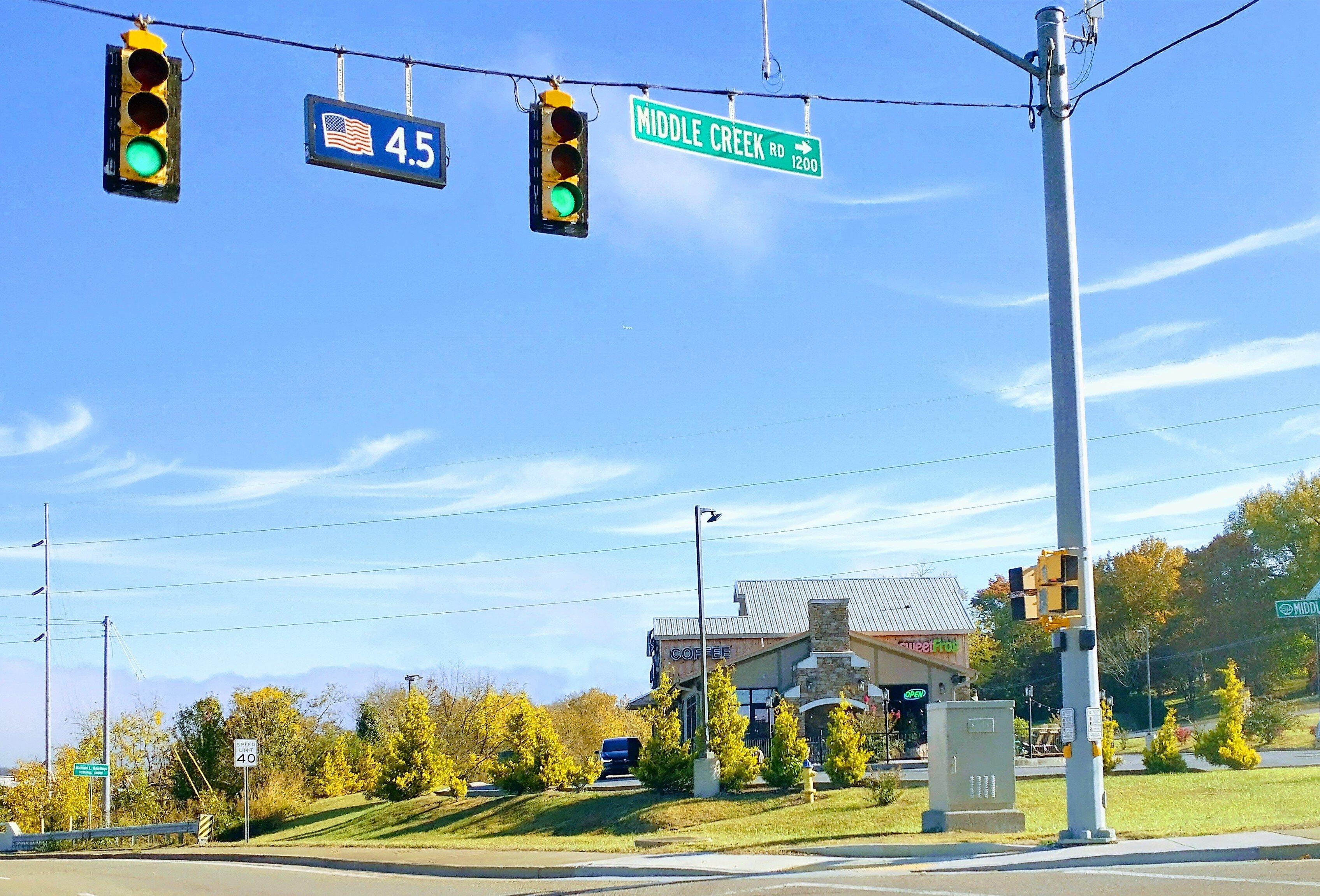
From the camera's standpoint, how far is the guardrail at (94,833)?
145 feet

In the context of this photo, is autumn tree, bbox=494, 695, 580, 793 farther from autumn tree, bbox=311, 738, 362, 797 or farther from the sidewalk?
autumn tree, bbox=311, 738, 362, 797

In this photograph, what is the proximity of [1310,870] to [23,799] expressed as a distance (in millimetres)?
62836

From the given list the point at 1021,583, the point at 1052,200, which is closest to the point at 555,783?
the point at 1021,583

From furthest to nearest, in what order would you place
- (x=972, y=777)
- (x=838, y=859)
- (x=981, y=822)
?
(x=972, y=777)
(x=981, y=822)
(x=838, y=859)

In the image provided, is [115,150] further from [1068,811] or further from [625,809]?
[625,809]

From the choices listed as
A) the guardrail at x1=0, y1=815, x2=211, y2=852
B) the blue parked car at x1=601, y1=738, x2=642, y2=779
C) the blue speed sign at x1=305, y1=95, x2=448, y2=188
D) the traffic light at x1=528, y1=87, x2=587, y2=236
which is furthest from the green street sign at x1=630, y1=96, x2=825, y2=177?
the blue parked car at x1=601, y1=738, x2=642, y2=779

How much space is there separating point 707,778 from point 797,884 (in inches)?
755

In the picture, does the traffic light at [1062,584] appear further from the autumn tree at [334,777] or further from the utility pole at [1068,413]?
the autumn tree at [334,777]

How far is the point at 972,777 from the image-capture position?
21.5 meters

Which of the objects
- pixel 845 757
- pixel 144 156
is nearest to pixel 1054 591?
pixel 144 156

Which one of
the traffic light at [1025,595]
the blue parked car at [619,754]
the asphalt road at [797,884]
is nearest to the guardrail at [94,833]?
the blue parked car at [619,754]

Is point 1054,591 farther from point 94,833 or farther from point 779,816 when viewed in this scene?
point 94,833

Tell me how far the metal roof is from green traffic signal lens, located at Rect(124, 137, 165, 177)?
65538 millimetres

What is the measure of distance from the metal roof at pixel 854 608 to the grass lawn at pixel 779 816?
36.0 meters
